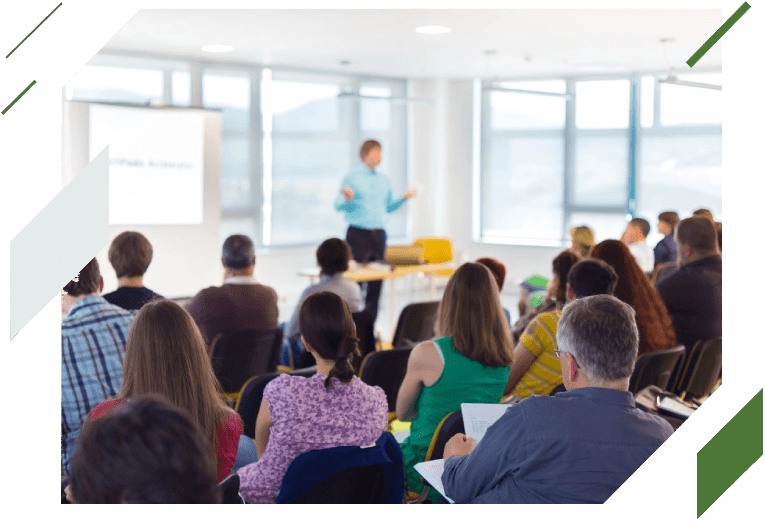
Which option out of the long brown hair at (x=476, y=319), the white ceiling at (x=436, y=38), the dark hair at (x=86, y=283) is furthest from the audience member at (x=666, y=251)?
the dark hair at (x=86, y=283)

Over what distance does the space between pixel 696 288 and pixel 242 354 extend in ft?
7.87

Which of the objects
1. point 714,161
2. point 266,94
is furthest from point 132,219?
point 714,161

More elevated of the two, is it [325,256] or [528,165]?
[528,165]

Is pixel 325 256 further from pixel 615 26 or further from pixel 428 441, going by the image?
pixel 615 26

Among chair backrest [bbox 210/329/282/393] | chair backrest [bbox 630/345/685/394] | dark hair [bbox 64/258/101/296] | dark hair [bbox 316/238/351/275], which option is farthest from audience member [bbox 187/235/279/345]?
chair backrest [bbox 630/345/685/394]

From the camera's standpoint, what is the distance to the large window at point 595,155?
395 inches

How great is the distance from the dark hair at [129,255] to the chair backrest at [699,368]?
2.71 meters

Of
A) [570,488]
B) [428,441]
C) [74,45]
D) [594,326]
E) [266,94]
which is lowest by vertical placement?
[428,441]

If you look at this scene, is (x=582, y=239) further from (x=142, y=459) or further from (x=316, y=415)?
(x=142, y=459)

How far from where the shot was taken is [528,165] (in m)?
11.3

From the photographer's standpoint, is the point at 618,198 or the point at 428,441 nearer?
the point at 428,441

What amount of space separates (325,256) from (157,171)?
366 centimetres

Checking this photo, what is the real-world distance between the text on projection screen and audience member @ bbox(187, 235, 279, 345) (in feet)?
11.9

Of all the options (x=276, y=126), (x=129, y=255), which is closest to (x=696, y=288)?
(x=129, y=255)
